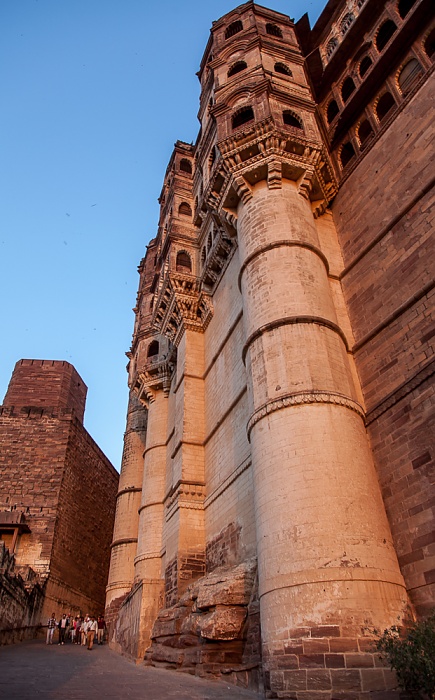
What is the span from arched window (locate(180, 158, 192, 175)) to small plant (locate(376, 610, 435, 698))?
1973 cm

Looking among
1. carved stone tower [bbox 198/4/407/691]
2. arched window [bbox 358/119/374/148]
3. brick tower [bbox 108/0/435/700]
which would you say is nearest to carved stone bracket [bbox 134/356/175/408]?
brick tower [bbox 108/0/435/700]

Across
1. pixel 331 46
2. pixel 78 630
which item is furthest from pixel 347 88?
pixel 78 630

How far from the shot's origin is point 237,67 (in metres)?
14.8

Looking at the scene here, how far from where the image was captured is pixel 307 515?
20.9 ft

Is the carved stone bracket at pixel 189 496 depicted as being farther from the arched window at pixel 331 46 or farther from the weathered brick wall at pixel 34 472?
the arched window at pixel 331 46

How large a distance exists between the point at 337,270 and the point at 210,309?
4.72 m

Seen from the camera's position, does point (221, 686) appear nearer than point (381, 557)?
Answer: No

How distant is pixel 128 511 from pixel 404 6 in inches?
687

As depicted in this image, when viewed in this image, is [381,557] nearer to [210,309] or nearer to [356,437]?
[356,437]

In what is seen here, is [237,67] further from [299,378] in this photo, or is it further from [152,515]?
[152,515]

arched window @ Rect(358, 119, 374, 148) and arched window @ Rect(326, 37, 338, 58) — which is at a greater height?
arched window @ Rect(326, 37, 338, 58)

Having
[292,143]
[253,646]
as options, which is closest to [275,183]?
[292,143]

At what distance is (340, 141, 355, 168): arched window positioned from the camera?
12070mm

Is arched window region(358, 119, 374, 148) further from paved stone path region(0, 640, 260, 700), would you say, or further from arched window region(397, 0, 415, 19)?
paved stone path region(0, 640, 260, 700)
